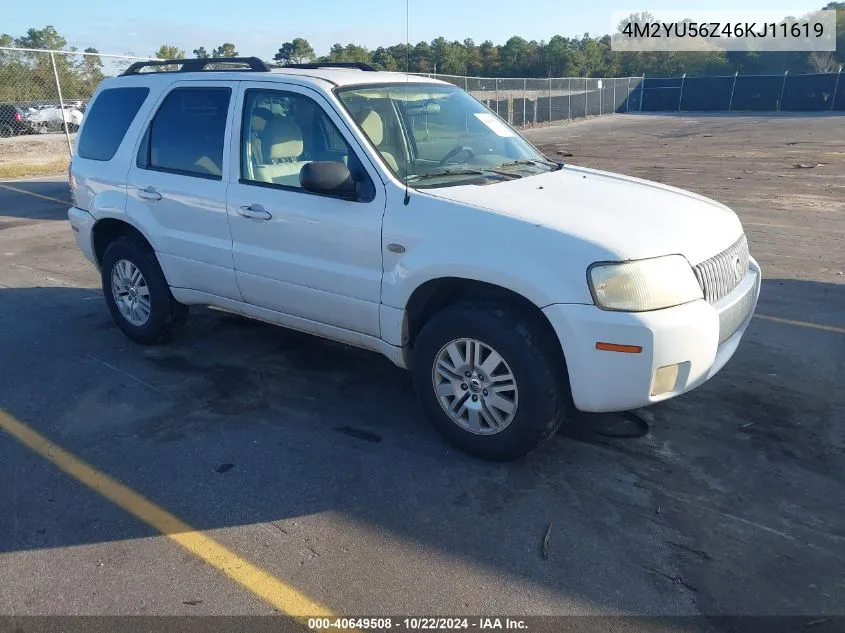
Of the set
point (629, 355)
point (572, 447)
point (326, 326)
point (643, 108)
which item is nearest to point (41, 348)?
point (326, 326)

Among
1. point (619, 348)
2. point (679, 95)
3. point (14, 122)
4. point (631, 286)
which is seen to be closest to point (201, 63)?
point (631, 286)

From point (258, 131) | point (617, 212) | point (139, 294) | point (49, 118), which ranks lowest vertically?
point (139, 294)

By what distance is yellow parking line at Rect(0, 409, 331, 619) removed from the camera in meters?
2.85

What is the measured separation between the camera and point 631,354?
325cm

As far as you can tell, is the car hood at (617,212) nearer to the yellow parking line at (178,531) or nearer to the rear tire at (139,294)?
the yellow parking line at (178,531)

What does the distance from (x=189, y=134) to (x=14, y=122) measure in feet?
69.8

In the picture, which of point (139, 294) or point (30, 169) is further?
point (30, 169)

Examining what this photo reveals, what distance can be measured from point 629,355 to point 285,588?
1.85 metres

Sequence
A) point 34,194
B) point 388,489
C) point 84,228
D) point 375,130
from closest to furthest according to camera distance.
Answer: point 388,489, point 375,130, point 84,228, point 34,194

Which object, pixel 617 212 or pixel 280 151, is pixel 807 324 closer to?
pixel 617 212

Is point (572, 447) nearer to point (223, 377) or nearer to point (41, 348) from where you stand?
point (223, 377)

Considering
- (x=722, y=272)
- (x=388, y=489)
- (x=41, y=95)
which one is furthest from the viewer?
(x=41, y=95)

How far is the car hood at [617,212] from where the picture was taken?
11.2 ft

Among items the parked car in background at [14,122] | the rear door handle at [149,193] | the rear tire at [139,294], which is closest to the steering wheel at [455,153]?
the rear door handle at [149,193]
